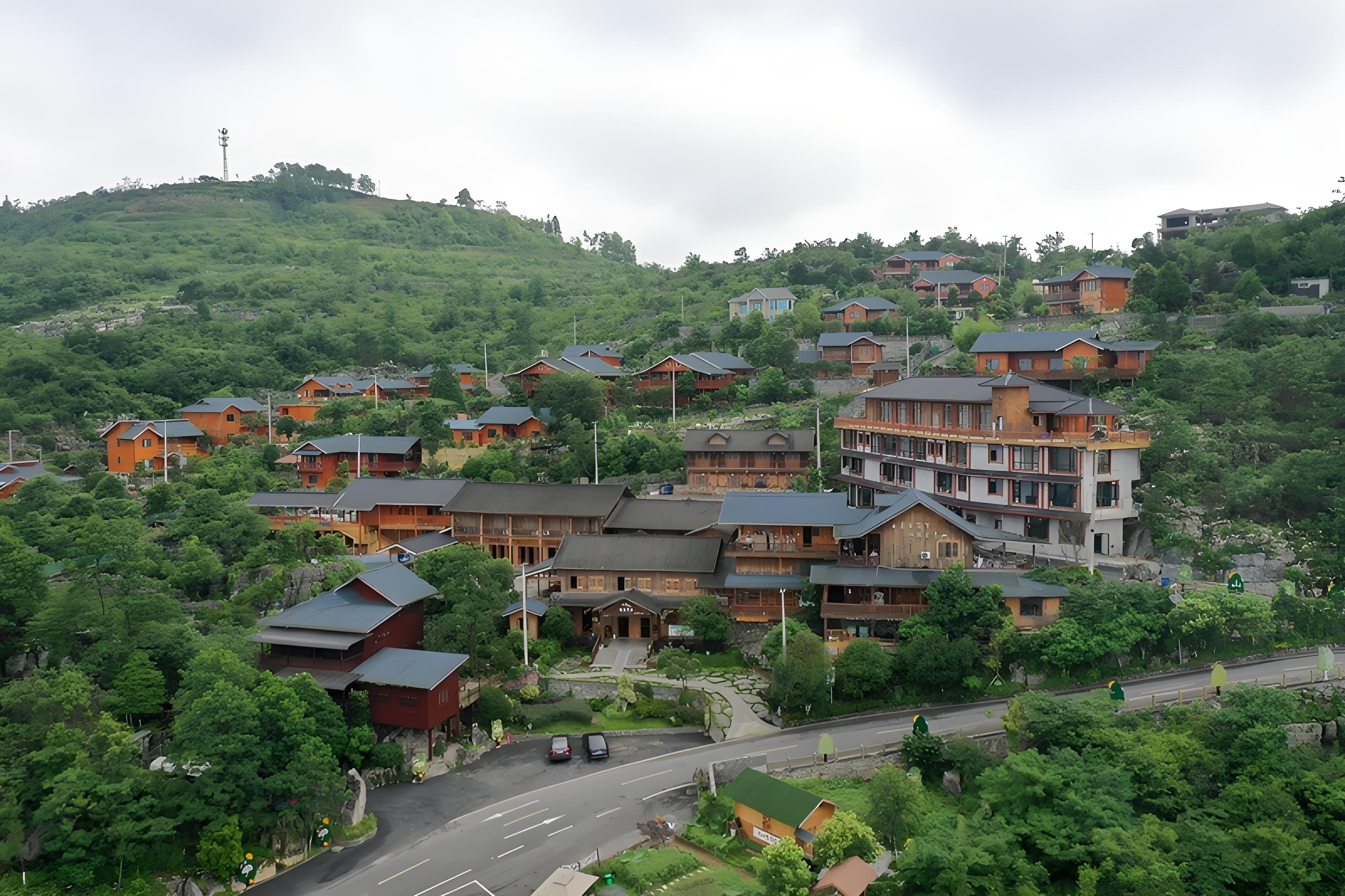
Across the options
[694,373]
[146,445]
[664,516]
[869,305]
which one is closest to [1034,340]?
[869,305]

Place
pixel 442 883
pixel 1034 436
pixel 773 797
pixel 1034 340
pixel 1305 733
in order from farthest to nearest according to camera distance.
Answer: pixel 1034 340, pixel 1034 436, pixel 1305 733, pixel 773 797, pixel 442 883

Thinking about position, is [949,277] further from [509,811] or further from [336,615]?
[509,811]

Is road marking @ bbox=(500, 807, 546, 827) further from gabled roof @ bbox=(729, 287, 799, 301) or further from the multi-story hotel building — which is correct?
gabled roof @ bbox=(729, 287, 799, 301)

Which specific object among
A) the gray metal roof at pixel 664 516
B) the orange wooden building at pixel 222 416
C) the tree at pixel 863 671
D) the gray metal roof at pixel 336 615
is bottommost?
the tree at pixel 863 671

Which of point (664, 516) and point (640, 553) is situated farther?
point (664, 516)

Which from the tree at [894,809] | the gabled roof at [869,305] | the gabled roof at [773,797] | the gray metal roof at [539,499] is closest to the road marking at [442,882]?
the gabled roof at [773,797]

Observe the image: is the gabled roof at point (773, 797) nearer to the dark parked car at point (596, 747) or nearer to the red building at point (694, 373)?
the dark parked car at point (596, 747)

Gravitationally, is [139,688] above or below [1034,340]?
below
